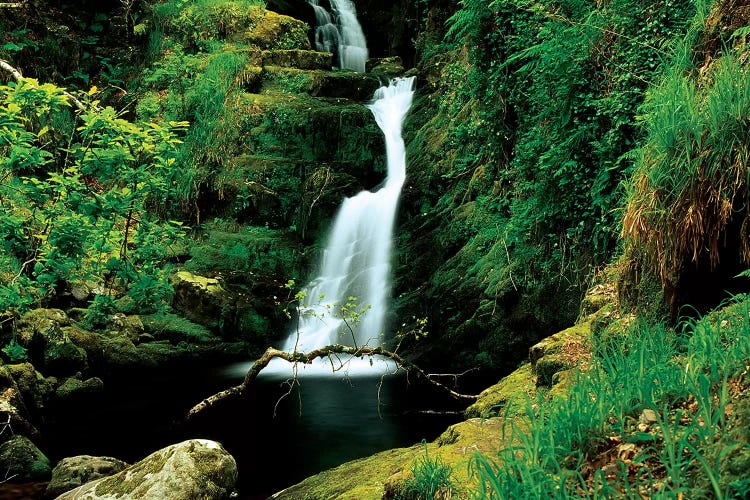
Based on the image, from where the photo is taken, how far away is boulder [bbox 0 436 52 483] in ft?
19.4

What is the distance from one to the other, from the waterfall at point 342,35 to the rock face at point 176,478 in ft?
48.6


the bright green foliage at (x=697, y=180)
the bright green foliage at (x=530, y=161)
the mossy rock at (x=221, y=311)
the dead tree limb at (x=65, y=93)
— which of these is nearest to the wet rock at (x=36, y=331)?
the mossy rock at (x=221, y=311)

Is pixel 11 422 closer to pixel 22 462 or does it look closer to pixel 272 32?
pixel 22 462

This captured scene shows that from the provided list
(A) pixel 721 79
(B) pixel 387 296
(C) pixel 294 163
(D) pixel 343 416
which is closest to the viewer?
(A) pixel 721 79

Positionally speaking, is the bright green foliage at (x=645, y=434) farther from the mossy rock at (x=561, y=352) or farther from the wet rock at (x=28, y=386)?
the wet rock at (x=28, y=386)

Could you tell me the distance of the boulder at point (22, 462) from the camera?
590cm

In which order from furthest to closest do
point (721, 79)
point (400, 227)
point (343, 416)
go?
point (400, 227) < point (343, 416) < point (721, 79)

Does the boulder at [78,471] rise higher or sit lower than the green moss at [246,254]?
Result: lower

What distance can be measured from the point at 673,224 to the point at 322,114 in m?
11.2

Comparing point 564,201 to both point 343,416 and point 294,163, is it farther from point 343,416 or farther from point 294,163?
point 294,163

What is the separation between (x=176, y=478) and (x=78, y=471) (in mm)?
1582

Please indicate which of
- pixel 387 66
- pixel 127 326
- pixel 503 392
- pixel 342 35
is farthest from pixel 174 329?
pixel 342 35

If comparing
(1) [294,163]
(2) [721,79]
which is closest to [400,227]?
(1) [294,163]

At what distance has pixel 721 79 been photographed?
3.44m
